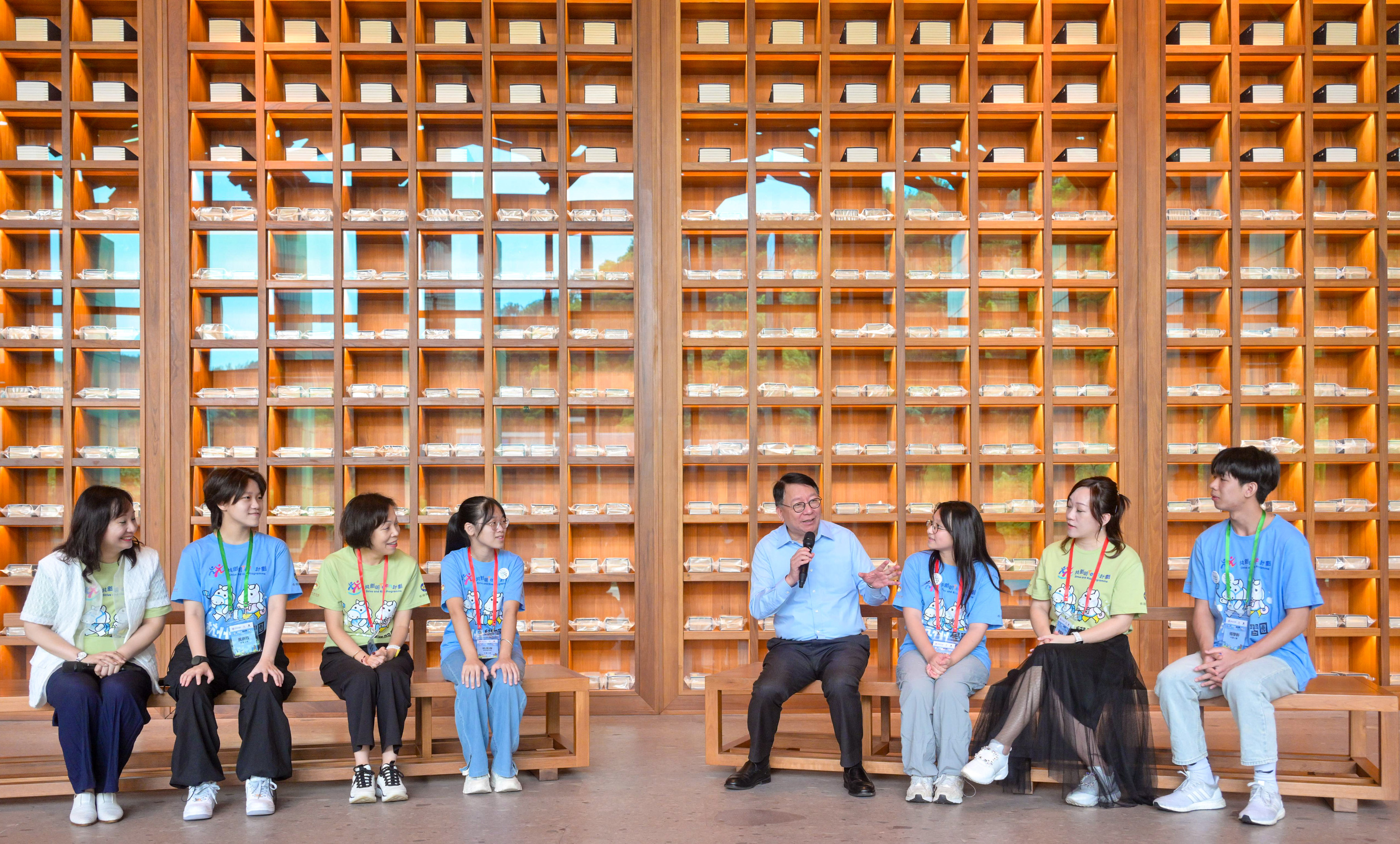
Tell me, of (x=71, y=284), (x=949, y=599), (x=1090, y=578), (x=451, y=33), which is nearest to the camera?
(x=1090, y=578)

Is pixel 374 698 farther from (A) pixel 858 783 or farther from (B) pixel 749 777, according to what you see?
(A) pixel 858 783

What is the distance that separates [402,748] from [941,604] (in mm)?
2167

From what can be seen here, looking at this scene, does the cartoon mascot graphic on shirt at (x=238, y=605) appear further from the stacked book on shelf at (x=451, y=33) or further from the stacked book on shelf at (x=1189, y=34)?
the stacked book on shelf at (x=1189, y=34)

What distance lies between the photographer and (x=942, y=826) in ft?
10.4

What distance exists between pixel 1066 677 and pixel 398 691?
2.30 meters

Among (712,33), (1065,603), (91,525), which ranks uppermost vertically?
(712,33)

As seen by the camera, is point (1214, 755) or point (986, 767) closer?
point (986, 767)

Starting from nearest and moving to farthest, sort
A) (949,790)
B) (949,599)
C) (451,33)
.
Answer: (949,790) < (949,599) < (451,33)

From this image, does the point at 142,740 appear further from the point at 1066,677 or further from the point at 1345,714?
the point at 1345,714

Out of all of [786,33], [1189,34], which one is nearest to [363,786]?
[786,33]

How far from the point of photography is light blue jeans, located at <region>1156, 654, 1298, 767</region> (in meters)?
3.26

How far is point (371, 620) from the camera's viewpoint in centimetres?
378

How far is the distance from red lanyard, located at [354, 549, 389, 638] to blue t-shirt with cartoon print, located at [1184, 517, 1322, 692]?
117 inches

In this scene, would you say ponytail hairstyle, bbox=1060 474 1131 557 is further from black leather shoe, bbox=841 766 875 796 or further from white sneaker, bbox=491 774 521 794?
white sneaker, bbox=491 774 521 794
